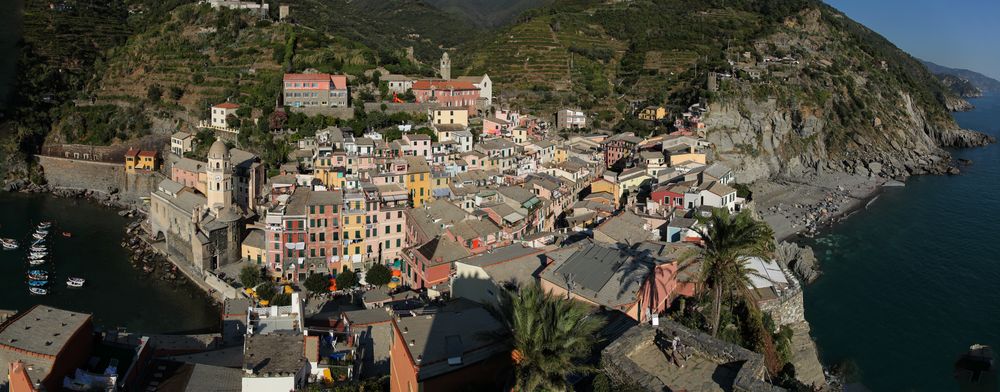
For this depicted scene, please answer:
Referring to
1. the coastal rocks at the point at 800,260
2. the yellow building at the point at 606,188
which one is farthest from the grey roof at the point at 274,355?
the coastal rocks at the point at 800,260

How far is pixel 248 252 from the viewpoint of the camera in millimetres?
27203

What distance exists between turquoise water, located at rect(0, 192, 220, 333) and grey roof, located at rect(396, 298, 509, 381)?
13.8 meters

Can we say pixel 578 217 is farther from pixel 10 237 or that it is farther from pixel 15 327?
pixel 10 237

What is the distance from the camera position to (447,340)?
1013 cm

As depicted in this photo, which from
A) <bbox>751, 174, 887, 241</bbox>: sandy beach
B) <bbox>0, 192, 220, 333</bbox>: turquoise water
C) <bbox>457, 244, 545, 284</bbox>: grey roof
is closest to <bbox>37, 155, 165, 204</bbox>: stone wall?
<bbox>0, 192, 220, 333</bbox>: turquoise water

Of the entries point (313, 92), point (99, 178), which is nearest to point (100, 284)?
point (313, 92)

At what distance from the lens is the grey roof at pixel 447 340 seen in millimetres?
9273

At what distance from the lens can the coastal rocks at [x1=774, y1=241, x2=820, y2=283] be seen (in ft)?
89.4

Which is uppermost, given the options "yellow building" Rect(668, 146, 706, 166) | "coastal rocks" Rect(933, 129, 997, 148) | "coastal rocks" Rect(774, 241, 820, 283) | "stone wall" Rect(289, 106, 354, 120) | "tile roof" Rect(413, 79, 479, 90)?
"tile roof" Rect(413, 79, 479, 90)

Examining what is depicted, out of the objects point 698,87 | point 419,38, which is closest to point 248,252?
point 698,87

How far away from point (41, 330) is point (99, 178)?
28952 mm

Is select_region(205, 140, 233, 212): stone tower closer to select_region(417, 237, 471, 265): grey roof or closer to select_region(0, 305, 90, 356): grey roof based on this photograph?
select_region(417, 237, 471, 265): grey roof

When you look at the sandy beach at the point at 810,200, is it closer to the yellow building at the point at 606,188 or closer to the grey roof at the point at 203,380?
the yellow building at the point at 606,188

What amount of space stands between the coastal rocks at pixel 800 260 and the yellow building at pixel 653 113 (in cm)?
1821
